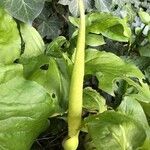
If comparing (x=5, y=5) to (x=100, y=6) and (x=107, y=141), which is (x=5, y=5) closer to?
(x=100, y=6)

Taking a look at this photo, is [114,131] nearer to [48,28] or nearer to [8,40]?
[8,40]

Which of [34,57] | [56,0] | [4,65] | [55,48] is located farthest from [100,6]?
[4,65]

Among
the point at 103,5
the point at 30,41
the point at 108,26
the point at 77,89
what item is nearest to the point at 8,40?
the point at 30,41

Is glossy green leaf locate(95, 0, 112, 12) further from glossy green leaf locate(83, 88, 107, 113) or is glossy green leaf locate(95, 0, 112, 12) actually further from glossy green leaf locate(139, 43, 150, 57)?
glossy green leaf locate(83, 88, 107, 113)

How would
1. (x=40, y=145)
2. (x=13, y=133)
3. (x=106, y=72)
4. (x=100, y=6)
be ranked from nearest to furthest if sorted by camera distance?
(x=13, y=133) < (x=106, y=72) < (x=40, y=145) < (x=100, y=6)

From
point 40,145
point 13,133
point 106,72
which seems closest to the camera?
point 13,133
